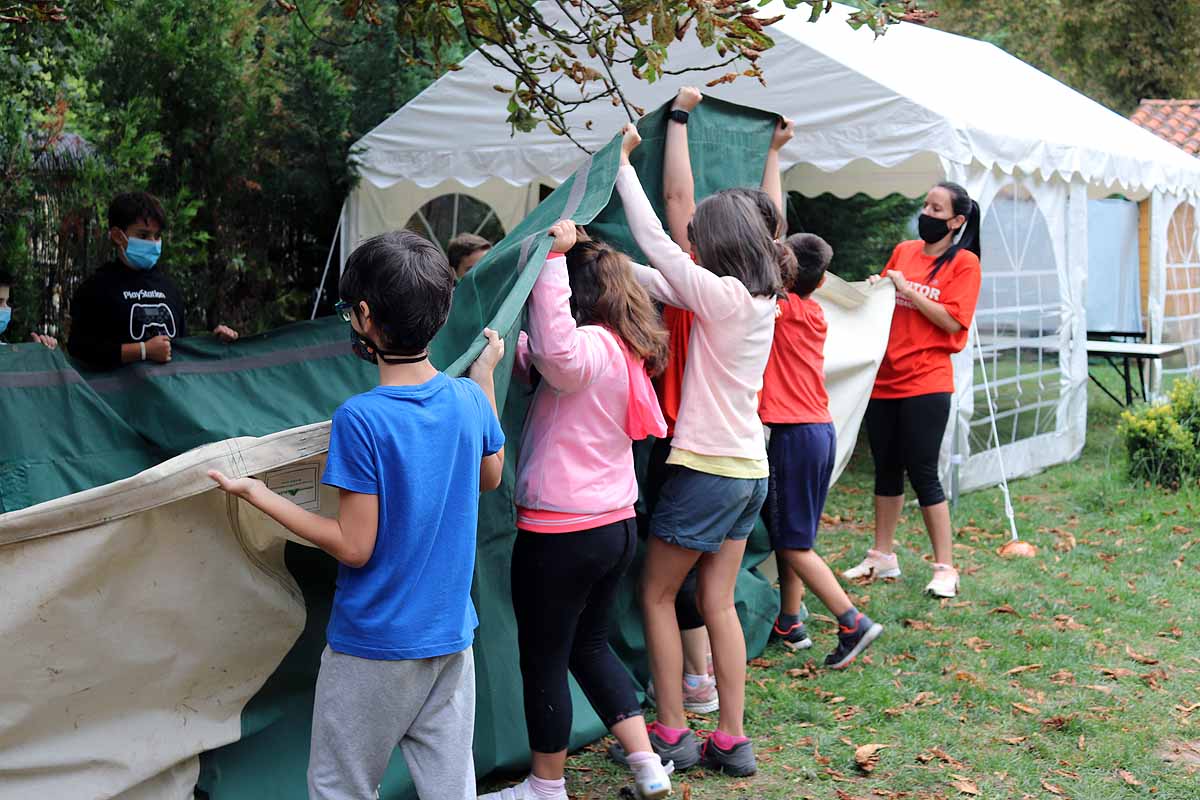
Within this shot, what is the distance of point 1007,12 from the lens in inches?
1133

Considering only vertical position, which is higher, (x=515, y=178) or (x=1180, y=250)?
(x=515, y=178)

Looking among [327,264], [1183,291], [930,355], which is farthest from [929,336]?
[1183,291]

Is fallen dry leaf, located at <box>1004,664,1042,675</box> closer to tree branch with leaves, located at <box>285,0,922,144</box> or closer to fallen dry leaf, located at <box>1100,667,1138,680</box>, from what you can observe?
fallen dry leaf, located at <box>1100,667,1138,680</box>

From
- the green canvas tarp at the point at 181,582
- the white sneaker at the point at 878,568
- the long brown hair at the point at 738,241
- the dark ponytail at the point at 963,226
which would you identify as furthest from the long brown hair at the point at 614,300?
the white sneaker at the point at 878,568

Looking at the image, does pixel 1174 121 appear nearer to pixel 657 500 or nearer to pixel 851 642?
pixel 851 642

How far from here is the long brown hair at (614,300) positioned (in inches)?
129

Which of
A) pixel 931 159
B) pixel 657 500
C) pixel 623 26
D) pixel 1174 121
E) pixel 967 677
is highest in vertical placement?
pixel 1174 121

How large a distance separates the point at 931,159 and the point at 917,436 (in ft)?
8.72

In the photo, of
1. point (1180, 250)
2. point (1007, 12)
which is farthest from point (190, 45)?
point (1007, 12)

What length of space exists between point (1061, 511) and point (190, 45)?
244 inches

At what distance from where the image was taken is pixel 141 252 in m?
4.45

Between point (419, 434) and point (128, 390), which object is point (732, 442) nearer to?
point (419, 434)

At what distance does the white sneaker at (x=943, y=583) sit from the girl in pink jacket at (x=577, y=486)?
2730 mm

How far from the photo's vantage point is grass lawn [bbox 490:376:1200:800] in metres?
3.74
